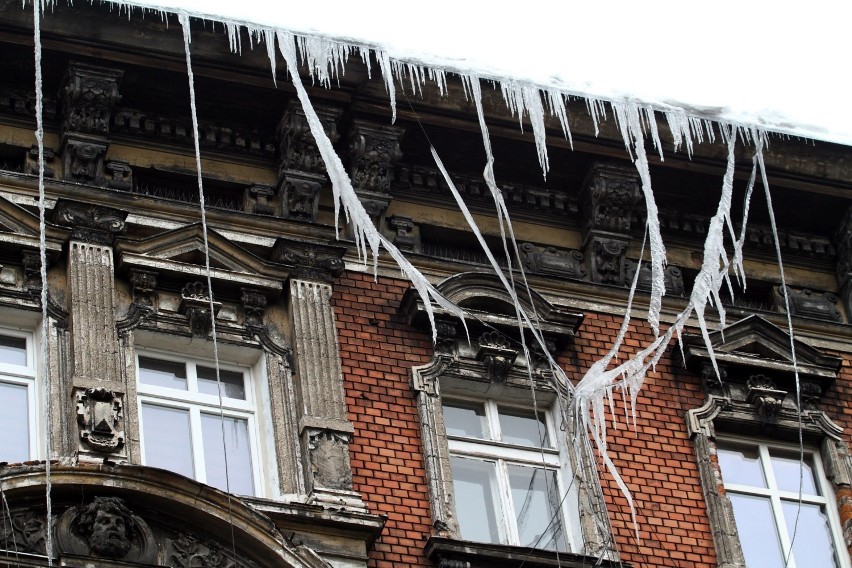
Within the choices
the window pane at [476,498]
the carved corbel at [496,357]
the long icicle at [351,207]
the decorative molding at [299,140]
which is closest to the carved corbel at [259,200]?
the decorative molding at [299,140]

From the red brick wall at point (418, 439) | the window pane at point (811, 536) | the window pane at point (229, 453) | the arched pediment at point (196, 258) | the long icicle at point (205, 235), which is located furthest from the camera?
the window pane at point (811, 536)

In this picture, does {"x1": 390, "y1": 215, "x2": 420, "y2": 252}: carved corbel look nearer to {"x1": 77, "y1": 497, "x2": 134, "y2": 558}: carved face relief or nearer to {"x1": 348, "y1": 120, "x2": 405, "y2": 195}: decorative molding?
{"x1": 348, "y1": 120, "x2": 405, "y2": 195}: decorative molding

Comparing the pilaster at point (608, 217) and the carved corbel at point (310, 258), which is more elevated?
the pilaster at point (608, 217)

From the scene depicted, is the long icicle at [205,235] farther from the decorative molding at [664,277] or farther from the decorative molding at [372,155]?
the decorative molding at [664,277]

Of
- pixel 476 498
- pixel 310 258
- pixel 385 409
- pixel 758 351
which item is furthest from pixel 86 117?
pixel 758 351

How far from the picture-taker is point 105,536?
56.9ft

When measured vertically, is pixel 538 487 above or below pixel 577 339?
below

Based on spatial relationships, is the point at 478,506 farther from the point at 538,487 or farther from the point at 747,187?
the point at 747,187

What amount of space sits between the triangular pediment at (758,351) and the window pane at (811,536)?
4.35 feet

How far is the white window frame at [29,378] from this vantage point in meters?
18.4

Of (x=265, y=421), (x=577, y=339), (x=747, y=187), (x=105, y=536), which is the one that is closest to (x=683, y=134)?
(x=747, y=187)

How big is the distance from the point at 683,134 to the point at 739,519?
401 cm

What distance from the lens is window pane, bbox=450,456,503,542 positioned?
19500mm

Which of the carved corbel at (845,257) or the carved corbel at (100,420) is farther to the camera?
the carved corbel at (845,257)
